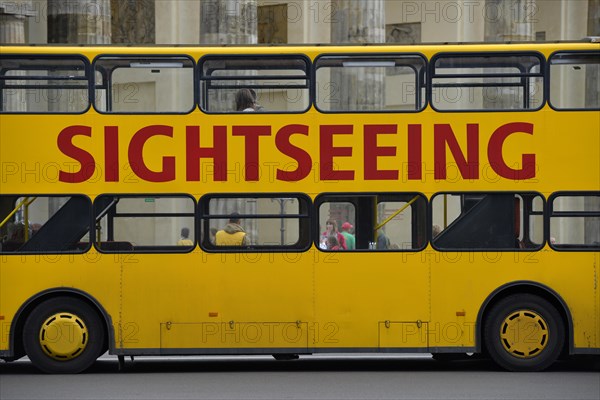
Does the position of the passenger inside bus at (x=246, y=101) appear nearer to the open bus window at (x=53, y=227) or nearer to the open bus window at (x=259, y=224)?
the open bus window at (x=259, y=224)

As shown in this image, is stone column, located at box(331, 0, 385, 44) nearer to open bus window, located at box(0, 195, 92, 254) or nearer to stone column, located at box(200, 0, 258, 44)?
stone column, located at box(200, 0, 258, 44)

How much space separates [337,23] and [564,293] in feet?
64.8

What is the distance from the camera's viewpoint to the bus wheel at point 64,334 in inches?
776

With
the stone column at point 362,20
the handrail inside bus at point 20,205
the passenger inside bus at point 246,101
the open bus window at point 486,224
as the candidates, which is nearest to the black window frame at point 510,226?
the open bus window at point 486,224

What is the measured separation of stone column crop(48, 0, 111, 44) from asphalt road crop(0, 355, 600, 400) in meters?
11.8

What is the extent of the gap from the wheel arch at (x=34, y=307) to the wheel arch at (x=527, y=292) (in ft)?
15.1

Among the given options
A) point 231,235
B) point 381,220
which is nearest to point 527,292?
point 381,220

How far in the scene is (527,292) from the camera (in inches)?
784

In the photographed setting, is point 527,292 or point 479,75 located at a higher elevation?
point 479,75

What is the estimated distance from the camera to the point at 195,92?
65.2 feet

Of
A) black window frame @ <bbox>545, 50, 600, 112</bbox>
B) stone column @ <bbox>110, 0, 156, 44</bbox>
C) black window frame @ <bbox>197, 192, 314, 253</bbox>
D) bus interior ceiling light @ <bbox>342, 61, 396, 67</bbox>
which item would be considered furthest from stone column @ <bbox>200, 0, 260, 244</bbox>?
black window frame @ <bbox>545, 50, 600, 112</bbox>

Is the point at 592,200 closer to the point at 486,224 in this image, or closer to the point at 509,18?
the point at 486,224

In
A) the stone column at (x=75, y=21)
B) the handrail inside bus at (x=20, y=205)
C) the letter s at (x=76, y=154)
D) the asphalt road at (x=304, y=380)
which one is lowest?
the asphalt road at (x=304, y=380)

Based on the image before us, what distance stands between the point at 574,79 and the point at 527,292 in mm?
2830
